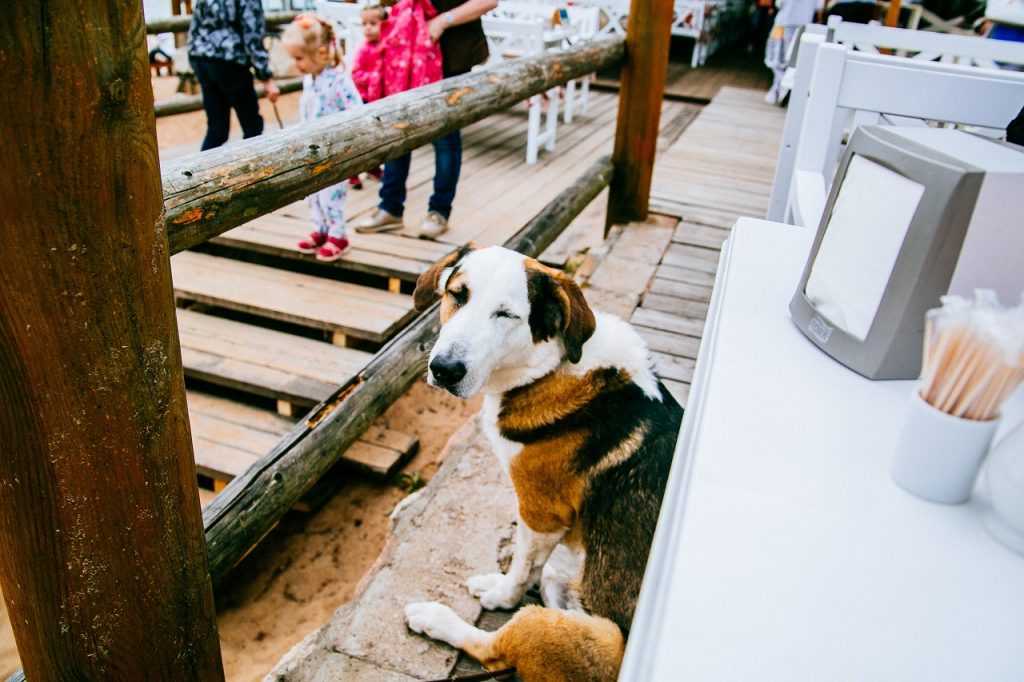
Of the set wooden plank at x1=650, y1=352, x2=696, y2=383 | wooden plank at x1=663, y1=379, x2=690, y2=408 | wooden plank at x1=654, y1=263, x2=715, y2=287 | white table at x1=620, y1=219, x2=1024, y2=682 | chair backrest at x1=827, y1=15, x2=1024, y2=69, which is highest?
chair backrest at x1=827, y1=15, x2=1024, y2=69

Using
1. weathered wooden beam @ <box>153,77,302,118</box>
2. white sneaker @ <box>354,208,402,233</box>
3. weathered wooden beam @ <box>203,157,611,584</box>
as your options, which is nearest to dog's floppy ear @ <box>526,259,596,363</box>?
weathered wooden beam @ <box>203,157,611,584</box>

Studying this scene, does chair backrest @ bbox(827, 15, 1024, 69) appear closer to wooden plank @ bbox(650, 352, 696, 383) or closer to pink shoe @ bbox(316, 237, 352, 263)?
wooden plank @ bbox(650, 352, 696, 383)

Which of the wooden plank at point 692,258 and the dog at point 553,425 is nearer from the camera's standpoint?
the dog at point 553,425

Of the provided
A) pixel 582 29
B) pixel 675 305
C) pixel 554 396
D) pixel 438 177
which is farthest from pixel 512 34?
pixel 554 396

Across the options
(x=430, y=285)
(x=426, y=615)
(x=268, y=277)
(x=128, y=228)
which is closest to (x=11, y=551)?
(x=128, y=228)

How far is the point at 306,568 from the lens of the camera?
2.90 meters

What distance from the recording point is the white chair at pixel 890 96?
2.02 metres

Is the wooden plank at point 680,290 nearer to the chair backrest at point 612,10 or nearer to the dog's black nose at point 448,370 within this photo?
the dog's black nose at point 448,370

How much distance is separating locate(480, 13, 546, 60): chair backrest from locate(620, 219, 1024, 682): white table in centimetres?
590

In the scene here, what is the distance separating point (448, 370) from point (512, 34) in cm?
569

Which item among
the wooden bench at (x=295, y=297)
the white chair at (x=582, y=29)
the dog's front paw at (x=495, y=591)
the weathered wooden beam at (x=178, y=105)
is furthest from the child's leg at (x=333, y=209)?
the white chair at (x=582, y=29)

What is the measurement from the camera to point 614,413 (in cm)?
173

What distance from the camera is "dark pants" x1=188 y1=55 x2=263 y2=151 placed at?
14.0 ft

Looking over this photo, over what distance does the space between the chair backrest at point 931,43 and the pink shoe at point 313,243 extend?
2.93 m
